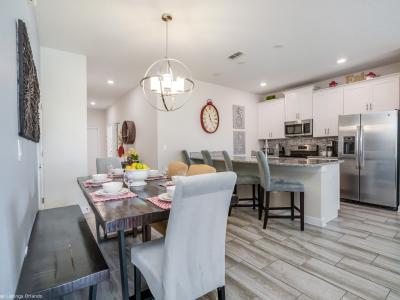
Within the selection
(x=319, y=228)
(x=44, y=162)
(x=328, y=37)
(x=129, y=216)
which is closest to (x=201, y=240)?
(x=129, y=216)

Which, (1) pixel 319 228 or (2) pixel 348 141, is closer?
(1) pixel 319 228

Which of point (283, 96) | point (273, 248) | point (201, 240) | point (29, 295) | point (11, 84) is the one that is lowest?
point (273, 248)

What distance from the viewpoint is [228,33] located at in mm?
2924

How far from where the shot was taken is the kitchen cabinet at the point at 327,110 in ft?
15.1

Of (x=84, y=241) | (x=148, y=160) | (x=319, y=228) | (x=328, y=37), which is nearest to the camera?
(x=84, y=241)

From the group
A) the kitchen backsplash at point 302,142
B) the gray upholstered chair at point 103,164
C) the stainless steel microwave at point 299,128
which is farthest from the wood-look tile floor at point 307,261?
the stainless steel microwave at point 299,128

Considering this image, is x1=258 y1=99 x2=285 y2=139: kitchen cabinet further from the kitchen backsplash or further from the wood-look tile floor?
the wood-look tile floor

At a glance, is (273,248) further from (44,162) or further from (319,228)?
(44,162)

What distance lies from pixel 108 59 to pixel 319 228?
4276 mm

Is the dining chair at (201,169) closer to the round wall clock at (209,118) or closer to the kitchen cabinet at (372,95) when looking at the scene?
the round wall clock at (209,118)

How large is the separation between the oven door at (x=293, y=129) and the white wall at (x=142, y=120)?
11.2 ft

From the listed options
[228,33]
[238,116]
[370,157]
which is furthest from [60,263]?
[238,116]

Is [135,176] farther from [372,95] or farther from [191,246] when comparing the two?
[372,95]

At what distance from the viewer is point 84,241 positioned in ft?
4.86
